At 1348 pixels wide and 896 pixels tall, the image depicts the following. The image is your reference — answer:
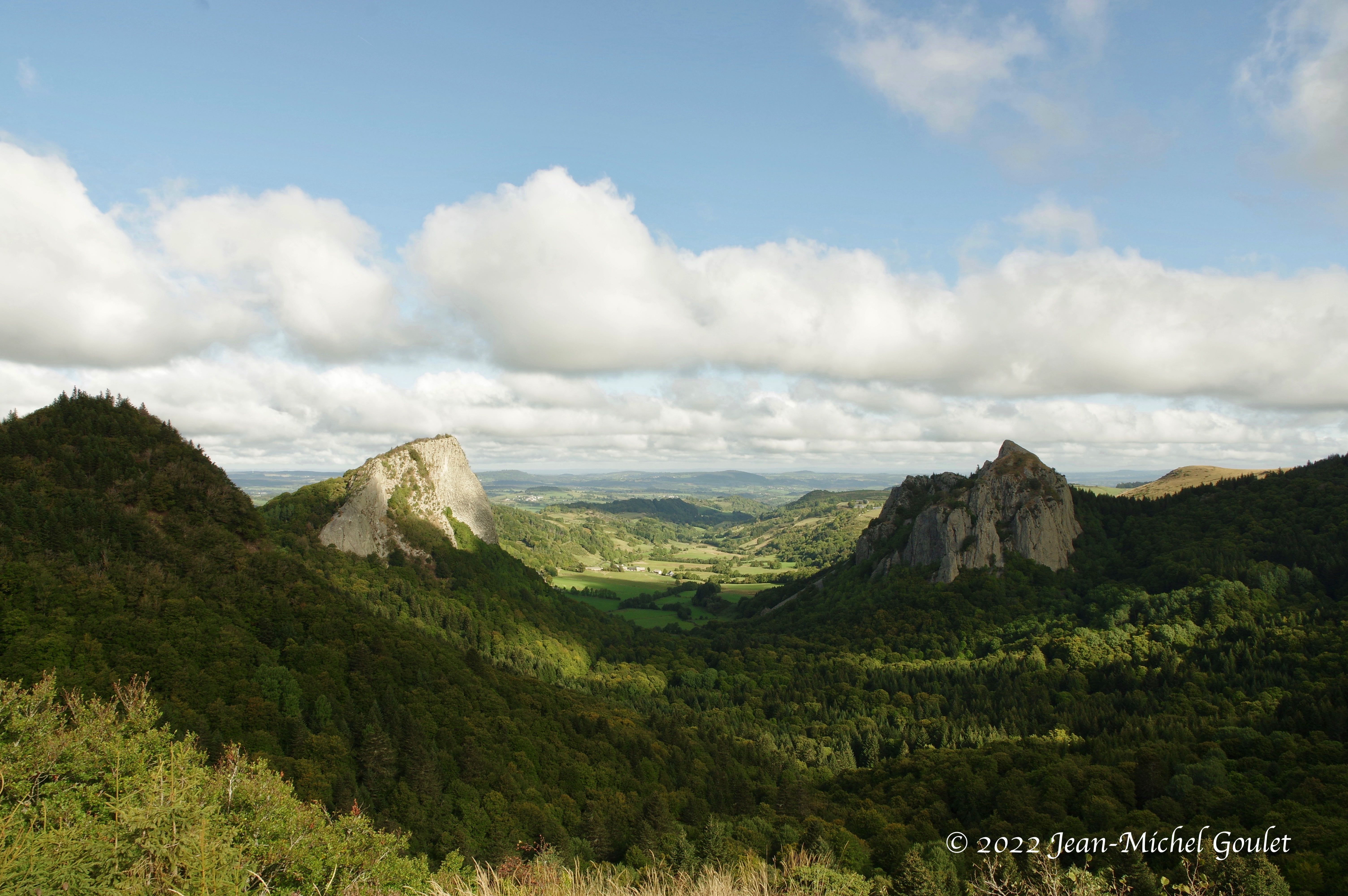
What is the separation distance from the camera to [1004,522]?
7313 inches

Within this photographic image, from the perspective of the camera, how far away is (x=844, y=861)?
56.8m

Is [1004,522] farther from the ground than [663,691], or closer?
farther from the ground

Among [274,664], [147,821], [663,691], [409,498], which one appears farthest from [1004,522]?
[147,821]

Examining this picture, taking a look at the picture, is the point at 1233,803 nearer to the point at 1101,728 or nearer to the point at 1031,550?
the point at 1101,728

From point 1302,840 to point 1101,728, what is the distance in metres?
54.3

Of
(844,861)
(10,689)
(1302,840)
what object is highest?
(10,689)

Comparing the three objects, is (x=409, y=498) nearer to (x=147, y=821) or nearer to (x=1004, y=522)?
(x=147, y=821)

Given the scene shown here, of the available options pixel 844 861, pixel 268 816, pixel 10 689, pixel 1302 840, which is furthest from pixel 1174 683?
pixel 10 689

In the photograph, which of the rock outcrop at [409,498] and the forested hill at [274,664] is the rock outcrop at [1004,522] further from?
the rock outcrop at [409,498]

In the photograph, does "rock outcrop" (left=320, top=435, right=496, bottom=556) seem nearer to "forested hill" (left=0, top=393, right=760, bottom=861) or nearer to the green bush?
"forested hill" (left=0, top=393, right=760, bottom=861)

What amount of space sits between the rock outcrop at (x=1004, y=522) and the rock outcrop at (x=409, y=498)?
447 feet

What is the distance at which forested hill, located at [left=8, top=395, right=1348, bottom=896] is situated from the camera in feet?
179

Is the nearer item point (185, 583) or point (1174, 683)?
point (185, 583)

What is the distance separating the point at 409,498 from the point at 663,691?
81824mm
